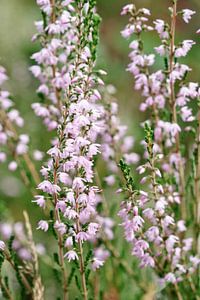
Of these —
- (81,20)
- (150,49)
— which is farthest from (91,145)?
(150,49)

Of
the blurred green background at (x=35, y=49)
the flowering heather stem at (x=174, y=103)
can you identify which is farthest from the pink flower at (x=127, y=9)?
the blurred green background at (x=35, y=49)

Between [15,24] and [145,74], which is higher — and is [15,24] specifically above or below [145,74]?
above

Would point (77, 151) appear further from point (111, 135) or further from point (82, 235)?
point (111, 135)

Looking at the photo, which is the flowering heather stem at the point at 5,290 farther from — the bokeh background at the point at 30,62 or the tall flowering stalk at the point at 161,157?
the bokeh background at the point at 30,62

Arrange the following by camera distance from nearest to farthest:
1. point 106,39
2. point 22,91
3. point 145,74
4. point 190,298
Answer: point 145,74
point 190,298
point 22,91
point 106,39

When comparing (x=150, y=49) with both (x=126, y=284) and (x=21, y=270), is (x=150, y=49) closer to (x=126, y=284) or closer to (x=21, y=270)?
(x=126, y=284)

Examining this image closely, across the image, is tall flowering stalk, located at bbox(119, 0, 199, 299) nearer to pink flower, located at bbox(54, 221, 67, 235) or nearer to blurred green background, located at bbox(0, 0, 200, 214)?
pink flower, located at bbox(54, 221, 67, 235)

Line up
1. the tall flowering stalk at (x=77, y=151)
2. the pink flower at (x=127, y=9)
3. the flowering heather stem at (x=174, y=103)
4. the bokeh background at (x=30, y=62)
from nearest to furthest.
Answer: the tall flowering stalk at (x=77, y=151), the flowering heather stem at (x=174, y=103), the pink flower at (x=127, y=9), the bokeh background at (x=30, y=62)
